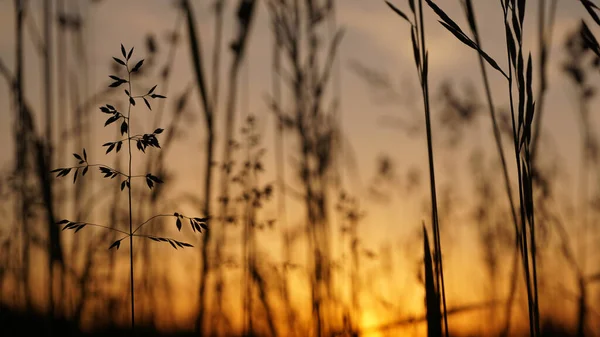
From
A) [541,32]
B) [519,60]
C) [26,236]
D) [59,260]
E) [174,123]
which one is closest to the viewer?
[519,60]

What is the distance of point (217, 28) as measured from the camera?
2018mm

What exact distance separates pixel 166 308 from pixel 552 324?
145 cm

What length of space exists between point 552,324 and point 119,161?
170 cm

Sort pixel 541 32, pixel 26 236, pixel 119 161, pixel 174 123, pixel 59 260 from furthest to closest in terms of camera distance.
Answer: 1. pixel 119 161
2. pixel 26 236
3. pixel 174 123
4. pixel 59 260
5. pixel 541 32

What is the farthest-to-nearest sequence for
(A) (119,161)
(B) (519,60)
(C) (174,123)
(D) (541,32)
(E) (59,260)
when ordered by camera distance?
(A) (119,161) → (C) (174,123) → (E) (59,260) → (D) (541,32) → (B) (519,60)

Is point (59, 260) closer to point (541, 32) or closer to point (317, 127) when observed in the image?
Answer: point (317, 127)

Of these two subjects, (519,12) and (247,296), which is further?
(247,296)

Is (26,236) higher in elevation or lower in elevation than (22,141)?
lower

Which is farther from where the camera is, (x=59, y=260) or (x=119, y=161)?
(x=119, y=161)

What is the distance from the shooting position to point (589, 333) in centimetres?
227

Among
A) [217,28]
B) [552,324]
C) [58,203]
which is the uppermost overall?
[217,28]

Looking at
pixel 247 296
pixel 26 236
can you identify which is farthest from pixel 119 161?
pixel 247 296

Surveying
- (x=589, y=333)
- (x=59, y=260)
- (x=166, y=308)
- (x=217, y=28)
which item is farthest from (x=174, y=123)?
(x=589, y=333)

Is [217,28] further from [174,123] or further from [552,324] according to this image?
[552,324]
